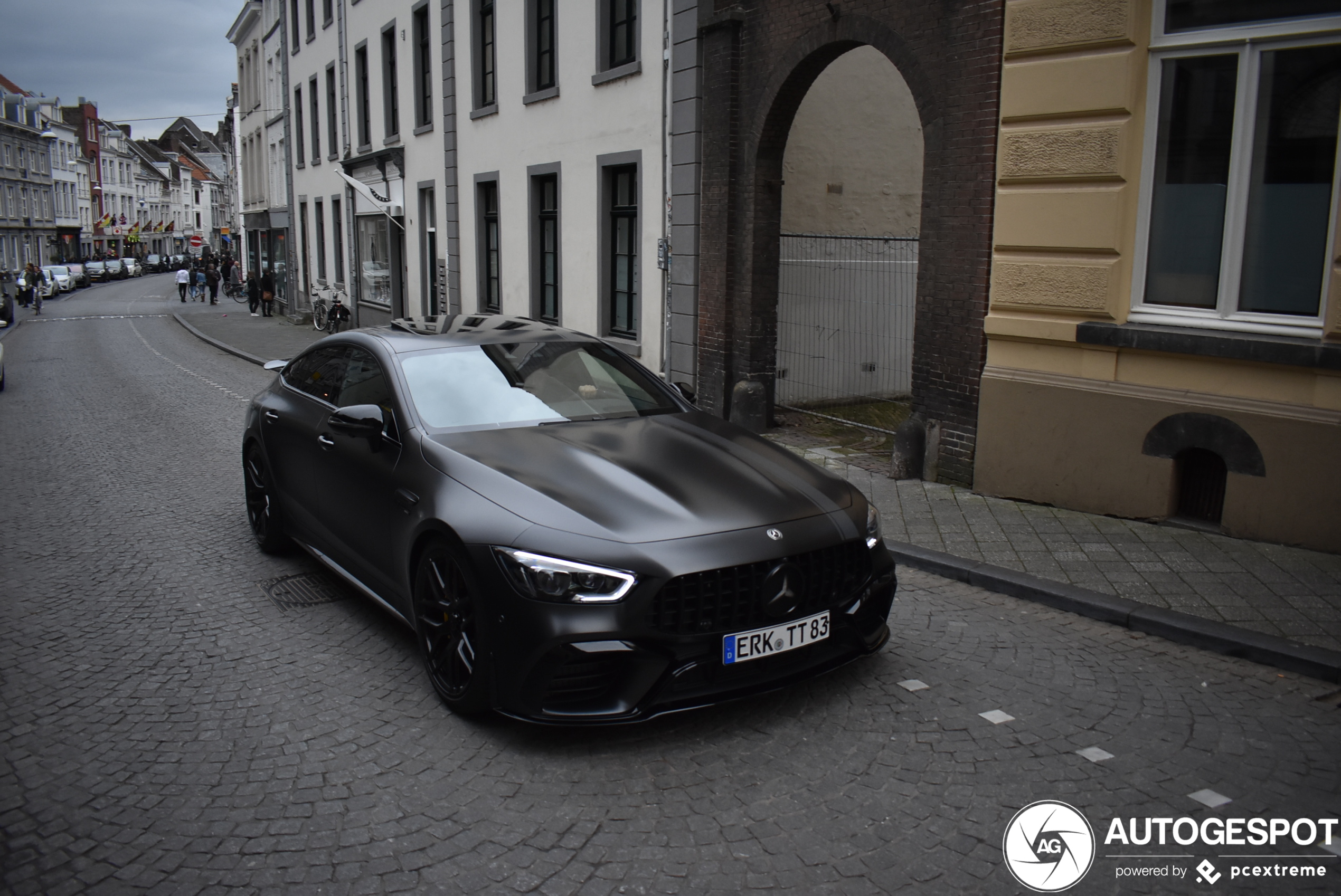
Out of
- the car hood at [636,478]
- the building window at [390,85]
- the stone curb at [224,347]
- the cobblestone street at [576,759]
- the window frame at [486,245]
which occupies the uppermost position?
the building window at [390,85]

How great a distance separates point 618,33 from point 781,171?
435 cm

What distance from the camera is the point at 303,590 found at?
6172 millimetres

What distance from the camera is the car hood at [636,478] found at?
4086 millimetres

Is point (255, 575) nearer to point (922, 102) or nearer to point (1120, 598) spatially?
point (1120, 598)

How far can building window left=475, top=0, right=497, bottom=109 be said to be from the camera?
1862 cm

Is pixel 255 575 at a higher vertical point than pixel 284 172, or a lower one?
lower

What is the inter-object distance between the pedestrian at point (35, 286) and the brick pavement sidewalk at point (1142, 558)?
148ft

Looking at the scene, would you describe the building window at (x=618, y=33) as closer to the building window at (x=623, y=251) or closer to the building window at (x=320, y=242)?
the building window at (x=623, y=251)

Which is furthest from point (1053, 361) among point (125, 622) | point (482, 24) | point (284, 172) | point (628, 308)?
point (284, 172)

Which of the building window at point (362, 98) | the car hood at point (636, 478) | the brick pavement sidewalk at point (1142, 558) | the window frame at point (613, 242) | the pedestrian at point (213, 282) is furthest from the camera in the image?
the pedestrian at point (213, 282)

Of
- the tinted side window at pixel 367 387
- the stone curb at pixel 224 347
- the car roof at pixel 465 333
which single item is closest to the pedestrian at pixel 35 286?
the stone curb at pixel 224 347

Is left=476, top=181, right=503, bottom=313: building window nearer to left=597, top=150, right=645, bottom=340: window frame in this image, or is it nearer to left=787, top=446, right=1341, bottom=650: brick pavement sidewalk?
left=597, top=150, right=645, bottom=340: window frame

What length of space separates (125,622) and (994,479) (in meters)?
6.28

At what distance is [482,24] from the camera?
742 inches
